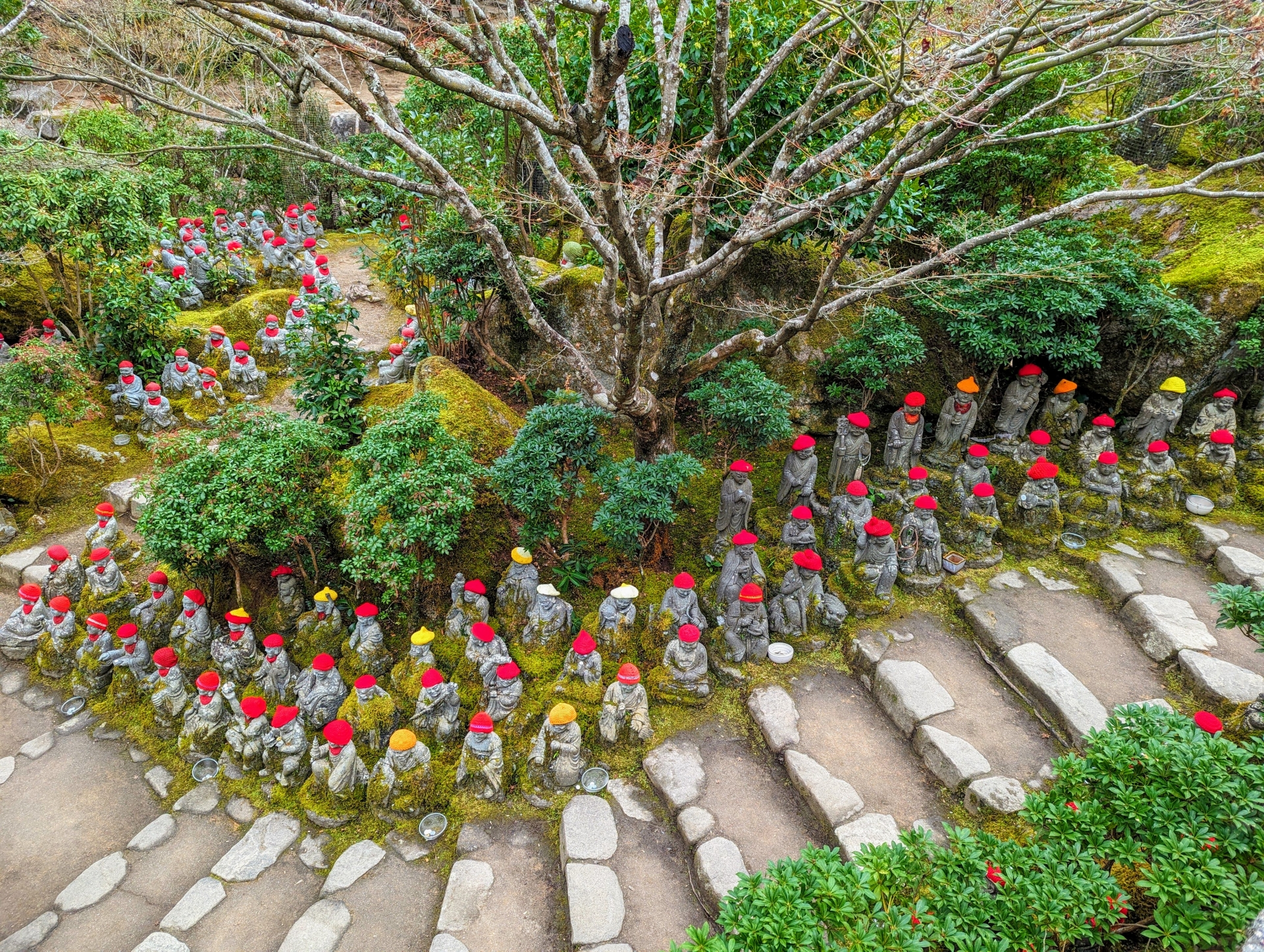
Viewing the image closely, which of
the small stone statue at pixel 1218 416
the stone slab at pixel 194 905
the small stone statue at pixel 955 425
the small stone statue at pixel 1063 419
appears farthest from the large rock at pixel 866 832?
the small stone statue at pixel 1218 416

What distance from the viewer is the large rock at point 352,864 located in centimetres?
509

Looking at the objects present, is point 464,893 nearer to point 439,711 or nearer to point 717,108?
point 439,711

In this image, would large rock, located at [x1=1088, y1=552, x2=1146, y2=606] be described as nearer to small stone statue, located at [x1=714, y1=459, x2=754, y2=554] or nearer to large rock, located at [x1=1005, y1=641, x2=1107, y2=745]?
large rock, located at [x1=1005, y1=641, x2=1107, y2=745]

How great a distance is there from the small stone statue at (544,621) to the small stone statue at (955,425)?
16.7 feet

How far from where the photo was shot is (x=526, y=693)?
A: 614 cm

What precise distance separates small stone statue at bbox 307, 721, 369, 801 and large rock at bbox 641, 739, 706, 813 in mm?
2415

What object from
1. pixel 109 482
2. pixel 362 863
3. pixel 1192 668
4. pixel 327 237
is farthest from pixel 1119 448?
pixel 327 237

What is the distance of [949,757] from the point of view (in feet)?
18.1

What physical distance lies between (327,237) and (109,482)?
995cm

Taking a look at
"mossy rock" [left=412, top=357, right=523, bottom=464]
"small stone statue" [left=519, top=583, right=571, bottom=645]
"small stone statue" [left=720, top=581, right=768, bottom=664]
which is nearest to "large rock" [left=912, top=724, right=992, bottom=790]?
"small stone statue" [left=720, top=581, right=768, bottom=664]

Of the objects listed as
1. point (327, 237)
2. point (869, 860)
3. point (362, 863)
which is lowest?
point (362, 863)

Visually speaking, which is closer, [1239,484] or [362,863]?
[362,863]

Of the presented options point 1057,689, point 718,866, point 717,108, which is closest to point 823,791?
point 718,866

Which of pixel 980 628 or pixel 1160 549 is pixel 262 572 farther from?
pixel 1160 549
